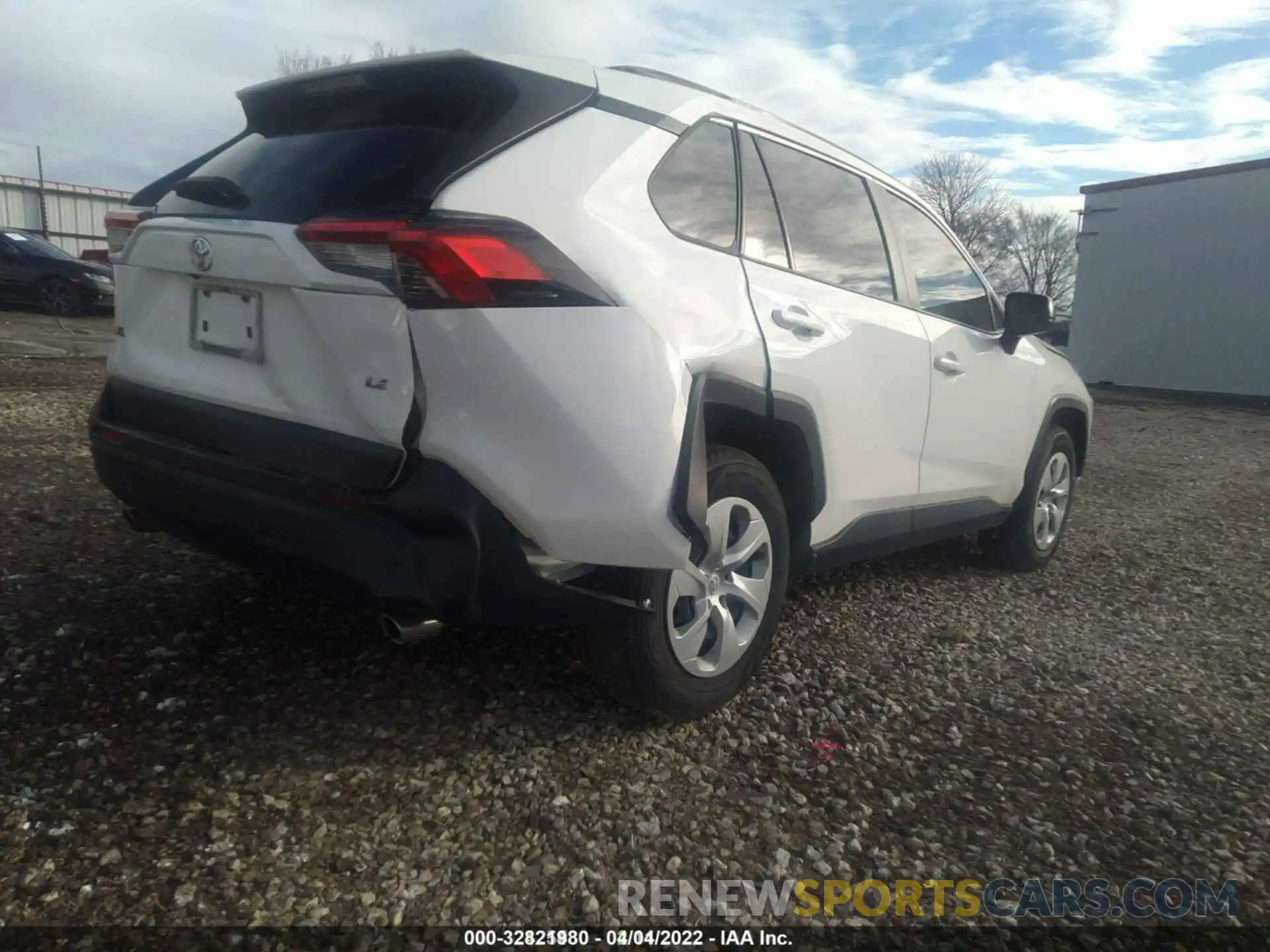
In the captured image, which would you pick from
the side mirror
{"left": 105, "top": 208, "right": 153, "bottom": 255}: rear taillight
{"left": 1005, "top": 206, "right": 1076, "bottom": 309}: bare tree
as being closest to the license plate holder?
{"left": 105, "top": 208, "right": 153, "bottom": 255}: rear taillight

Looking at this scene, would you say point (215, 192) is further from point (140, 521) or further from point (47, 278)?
point (47, 278)

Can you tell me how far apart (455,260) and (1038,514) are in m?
3.67

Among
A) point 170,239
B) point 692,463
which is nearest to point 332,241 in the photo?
point 170,239

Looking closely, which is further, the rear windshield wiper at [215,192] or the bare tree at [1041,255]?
the bare tree at [1041,255]

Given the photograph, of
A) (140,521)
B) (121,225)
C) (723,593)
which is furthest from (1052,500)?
(121,225)

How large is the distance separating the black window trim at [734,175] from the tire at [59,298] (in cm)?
1551

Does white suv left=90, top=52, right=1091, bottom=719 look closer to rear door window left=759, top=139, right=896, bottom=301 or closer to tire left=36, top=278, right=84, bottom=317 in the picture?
rear door window left=759, top=139, right=896, bottom=301

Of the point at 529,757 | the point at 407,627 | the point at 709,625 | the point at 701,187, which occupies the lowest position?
the point at 529,757

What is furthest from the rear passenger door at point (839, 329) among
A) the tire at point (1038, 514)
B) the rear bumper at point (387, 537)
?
the tire at point (1038, 514)

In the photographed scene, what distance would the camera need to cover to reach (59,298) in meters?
15.1

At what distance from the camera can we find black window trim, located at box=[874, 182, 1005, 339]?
3.57m

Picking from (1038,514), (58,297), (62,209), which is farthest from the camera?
(62,209)

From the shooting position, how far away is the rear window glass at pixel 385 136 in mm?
2201

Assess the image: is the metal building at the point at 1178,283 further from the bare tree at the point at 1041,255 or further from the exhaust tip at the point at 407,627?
the bare tree at the point at 1041,255
